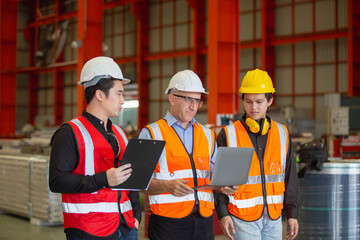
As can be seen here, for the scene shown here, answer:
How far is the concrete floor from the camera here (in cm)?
776

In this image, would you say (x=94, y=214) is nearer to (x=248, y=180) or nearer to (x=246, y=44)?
(x=248, y=180)

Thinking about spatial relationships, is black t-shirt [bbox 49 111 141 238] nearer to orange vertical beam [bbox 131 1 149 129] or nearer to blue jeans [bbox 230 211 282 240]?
blue jeans [bbox 230 211 282 240]

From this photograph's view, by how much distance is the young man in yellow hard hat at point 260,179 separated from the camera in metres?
3.34

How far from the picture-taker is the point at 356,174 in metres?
4.79

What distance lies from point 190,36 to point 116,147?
74.4ft

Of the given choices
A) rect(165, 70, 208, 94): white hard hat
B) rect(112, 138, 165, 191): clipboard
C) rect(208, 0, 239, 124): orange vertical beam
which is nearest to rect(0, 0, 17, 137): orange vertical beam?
rect(208, 0, 239, 124): orange vertical beam

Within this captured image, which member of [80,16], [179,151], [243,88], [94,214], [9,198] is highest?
[80,16]

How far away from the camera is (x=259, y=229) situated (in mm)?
3357

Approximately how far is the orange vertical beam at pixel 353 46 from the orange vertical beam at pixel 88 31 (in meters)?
10.3

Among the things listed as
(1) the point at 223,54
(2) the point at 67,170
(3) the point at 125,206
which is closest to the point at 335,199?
(3) the point at 125,206

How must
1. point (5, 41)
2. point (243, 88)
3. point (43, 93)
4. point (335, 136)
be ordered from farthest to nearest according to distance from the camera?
point (43, 93)
point (5, 41)
point (335, 136)
point (243, 88)

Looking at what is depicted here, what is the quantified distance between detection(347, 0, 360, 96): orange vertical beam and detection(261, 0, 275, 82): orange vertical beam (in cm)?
373

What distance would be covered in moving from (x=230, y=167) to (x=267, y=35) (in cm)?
1983

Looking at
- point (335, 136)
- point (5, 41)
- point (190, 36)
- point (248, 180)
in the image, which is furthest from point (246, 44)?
point (248, 180)
